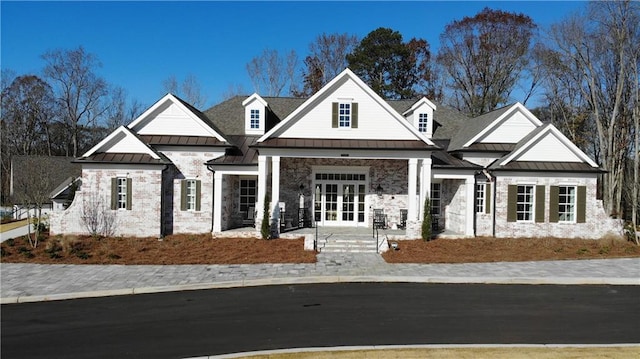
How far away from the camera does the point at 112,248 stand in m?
16.4

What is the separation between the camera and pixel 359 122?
19250mm

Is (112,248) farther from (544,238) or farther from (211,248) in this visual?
(544,238)

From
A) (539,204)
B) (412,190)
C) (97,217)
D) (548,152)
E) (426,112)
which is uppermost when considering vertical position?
(426,112)

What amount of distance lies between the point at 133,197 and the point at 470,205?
15472 mm

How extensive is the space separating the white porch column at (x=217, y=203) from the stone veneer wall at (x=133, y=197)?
7.96ft

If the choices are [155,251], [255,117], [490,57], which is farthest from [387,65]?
[155,251]

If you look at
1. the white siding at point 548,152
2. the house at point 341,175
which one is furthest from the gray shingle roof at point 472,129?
the white siding at point 548,152

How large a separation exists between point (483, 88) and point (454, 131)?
55.4 ft

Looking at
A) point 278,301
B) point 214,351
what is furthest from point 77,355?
point 278,301

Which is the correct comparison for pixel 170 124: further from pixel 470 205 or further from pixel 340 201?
pixel 470 205

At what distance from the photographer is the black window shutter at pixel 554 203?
19.8 meters

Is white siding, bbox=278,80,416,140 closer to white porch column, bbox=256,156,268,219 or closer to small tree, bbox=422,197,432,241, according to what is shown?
white porch column, bbox=256,156,268,219

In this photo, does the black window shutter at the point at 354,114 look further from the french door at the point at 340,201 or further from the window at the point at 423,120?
the window at the point at 423,120

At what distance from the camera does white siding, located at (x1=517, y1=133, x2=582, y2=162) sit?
20109 millimetres
